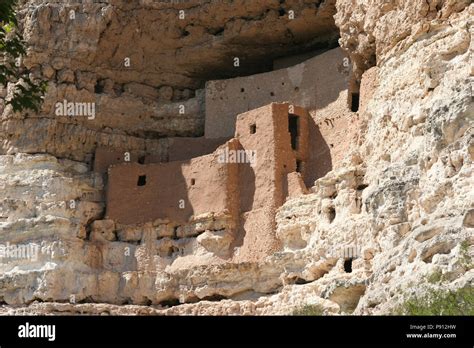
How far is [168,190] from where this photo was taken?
78.0 feet

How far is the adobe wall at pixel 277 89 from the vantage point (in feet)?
75.7

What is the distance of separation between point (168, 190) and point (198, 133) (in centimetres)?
236

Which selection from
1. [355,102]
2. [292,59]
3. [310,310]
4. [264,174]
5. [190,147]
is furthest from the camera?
[292,59]

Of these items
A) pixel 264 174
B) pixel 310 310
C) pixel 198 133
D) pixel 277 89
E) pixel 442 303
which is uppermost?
pixel 277 89

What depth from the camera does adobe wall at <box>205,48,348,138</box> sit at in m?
23.1

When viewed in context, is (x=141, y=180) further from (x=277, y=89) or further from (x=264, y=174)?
(x=277, y=89)

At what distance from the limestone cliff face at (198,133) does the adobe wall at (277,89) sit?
0.86 m

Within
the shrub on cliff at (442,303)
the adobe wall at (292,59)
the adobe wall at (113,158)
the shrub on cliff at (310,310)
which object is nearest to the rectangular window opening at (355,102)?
the adobe wall at (292,59)

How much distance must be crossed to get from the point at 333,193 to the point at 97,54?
776 cm

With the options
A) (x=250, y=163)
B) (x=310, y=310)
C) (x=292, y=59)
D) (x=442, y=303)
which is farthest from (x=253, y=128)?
(x=442, y=303)

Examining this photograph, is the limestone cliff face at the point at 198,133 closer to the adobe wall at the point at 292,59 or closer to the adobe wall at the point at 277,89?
the adobe wall at the point at 292,59

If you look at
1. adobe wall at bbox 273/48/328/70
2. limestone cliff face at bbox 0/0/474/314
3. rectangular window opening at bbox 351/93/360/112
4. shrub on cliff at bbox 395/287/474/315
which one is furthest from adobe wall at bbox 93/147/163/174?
shrub on cliff at bbox 395/287/474/315

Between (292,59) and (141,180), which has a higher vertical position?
(292,59)

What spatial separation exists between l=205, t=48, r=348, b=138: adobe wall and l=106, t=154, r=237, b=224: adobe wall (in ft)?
5.08
